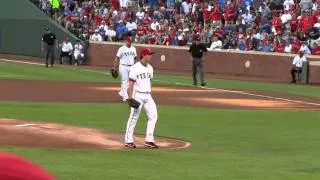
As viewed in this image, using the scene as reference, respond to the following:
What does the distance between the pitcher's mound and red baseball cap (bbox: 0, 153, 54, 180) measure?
10257 mm

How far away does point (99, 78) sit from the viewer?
3127cm

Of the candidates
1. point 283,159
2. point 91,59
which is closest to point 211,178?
point 283,159

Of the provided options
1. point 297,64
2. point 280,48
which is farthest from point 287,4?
point 297,64

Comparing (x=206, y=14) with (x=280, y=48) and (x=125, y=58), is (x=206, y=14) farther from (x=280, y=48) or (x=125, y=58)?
(x=125, y=58)

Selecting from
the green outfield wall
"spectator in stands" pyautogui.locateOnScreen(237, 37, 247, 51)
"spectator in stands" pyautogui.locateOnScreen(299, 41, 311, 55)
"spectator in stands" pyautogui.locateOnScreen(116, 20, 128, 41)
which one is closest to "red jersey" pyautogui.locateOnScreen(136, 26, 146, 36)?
"spectator in stands" pyautogui.locateOnScreen(116, 20, 128, 41)

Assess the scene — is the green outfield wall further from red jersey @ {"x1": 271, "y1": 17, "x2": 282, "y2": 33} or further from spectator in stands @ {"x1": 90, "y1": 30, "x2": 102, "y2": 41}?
red jersey @ {"x1": 271, "y1": 17, "x2": 282, "y2": 33}

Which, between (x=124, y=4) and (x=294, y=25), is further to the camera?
(x=124, y=4)

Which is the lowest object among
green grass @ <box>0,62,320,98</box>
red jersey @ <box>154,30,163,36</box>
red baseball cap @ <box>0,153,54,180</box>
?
green grass @ <box>0,62,320,98</box>

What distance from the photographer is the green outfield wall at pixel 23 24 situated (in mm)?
42188

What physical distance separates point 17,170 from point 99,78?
30.0 meters

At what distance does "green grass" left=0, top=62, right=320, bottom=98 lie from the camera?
28422 mm

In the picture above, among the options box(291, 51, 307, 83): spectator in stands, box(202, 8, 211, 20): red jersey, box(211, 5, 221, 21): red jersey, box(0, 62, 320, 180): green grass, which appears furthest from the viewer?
box(202, 8, 211, 20): red jersey

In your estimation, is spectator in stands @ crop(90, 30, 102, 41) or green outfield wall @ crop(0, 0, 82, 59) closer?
spectator in stands @ crop(90, 30, 102, 41)

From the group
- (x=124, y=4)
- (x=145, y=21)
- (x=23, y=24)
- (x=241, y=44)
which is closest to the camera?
(x=241, y=44)
